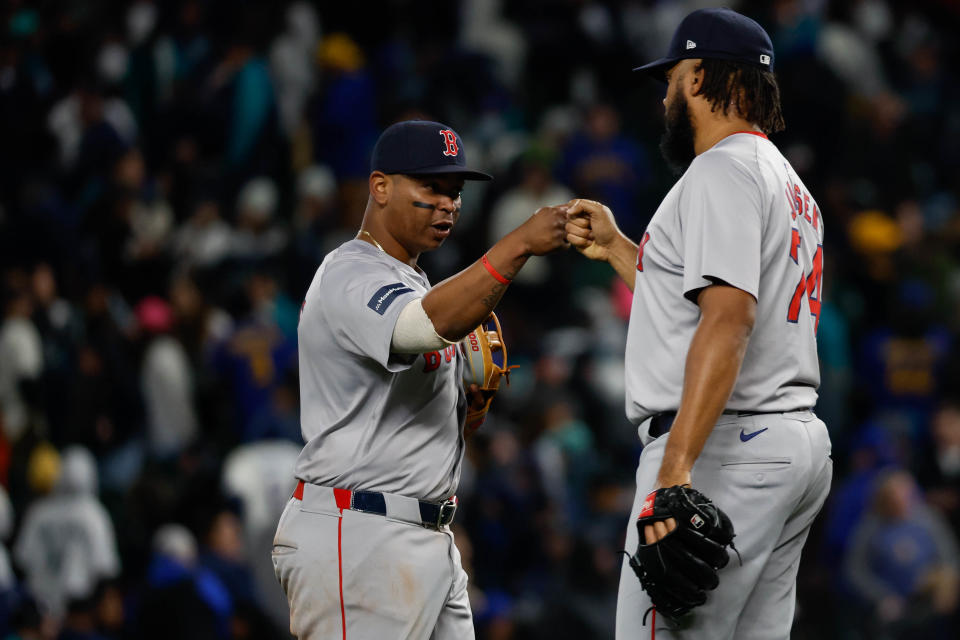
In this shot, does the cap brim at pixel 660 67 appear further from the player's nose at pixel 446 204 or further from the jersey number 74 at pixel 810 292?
the player's nose at pixel 446 204

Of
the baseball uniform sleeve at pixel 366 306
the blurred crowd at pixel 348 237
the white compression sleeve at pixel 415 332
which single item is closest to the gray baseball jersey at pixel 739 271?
the white compression sleeve at pixel 415 332

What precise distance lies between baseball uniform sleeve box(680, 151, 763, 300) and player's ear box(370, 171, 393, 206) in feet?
3.99

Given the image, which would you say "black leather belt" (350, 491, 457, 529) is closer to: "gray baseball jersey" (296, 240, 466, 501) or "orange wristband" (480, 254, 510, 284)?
"gray baseball jersey" (296, 240, 466, 501)

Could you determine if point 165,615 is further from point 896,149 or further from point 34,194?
point 896,149

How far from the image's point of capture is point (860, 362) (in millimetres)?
11109

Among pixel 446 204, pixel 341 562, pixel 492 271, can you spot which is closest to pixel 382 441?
pixel 341 562

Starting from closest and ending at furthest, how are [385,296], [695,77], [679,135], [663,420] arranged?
[663,420], [695,77], [679,135], [385,296]

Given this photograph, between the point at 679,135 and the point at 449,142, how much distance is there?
880 millimetres

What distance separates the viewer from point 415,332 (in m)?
4.16

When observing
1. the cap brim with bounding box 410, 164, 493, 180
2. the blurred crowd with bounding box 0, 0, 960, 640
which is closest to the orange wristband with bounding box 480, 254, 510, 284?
the cap brim with bounding box 410, 164, 493, 180

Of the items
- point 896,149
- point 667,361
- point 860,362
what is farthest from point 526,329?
point 667,361

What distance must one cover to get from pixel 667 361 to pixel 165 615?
535 cm

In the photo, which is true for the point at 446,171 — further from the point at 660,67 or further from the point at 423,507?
the point at 423,507

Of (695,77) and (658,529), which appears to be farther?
(695,77)
